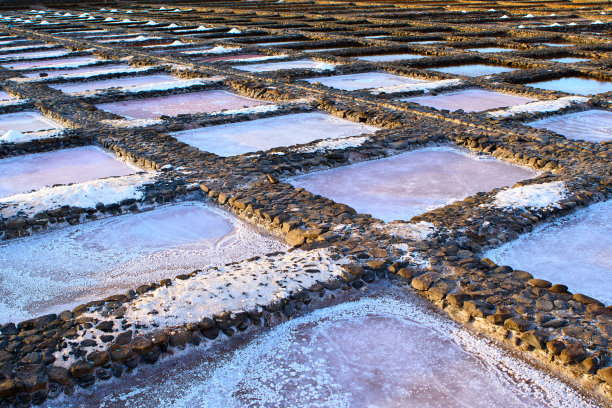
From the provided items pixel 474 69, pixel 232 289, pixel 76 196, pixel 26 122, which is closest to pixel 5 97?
pixel 26 122

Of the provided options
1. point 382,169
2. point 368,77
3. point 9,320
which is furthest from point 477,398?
point 368,77

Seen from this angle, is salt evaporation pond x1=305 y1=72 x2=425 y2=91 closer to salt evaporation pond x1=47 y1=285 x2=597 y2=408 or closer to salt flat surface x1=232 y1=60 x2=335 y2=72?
salt flat surface x1=232 y1=60 x2=335 y2=72

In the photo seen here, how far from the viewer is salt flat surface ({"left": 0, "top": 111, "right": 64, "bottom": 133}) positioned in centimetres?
707

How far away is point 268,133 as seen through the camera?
659cm

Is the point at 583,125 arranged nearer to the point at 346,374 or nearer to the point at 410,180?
the point at 410,180

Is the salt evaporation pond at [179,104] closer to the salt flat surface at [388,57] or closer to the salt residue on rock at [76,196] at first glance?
the salt residue on rock at [76,196]

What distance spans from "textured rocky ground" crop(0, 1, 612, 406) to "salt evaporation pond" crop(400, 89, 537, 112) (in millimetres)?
57

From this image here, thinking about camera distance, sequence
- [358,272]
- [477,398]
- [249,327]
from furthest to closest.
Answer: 1. [358,272]
2. [249,327]
3. [477,398]

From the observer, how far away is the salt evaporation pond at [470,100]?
7.82 meters

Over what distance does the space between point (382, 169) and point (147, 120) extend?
10.2ft

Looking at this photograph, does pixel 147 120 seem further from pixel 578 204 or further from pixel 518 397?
pixel 518 397

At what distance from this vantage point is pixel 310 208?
13.9ft

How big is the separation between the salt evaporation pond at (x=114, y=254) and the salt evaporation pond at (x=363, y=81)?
5.34 meters

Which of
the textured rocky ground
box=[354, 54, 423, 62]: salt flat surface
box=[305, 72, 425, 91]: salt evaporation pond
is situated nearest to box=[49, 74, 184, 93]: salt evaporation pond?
the textured rocky ground
